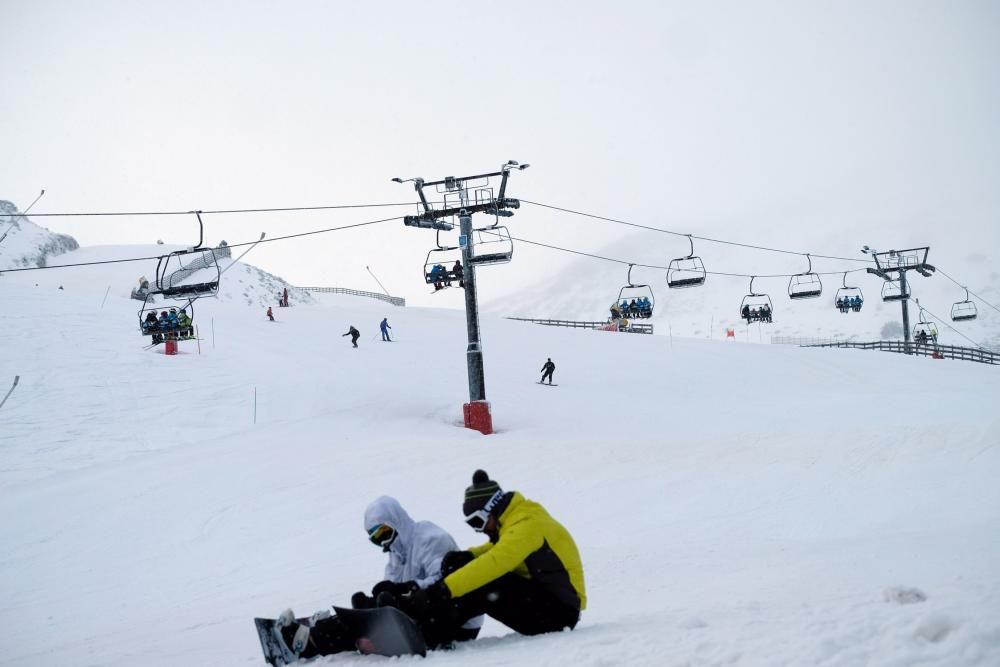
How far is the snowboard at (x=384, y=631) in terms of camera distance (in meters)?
4.80

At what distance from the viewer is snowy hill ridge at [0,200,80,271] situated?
225 feet

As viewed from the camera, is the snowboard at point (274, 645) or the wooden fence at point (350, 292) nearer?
the snowboard at point (274, 645)

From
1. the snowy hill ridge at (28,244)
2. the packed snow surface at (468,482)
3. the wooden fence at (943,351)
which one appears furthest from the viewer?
the snowy hill ridge at (28,244)

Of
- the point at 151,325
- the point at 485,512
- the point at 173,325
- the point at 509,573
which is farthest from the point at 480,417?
the point at 485,512

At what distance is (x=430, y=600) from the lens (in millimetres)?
4809

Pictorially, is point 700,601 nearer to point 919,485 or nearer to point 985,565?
point 985,565

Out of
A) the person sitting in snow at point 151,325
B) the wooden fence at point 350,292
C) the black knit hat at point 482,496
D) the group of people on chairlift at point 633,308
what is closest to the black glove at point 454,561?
the black knit hat at point 482,496

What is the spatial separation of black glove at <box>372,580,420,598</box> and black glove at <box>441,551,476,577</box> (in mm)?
246

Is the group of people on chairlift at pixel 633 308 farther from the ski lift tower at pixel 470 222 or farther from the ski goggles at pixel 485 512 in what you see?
the ski goggles at pixel 485 512

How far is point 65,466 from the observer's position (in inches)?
739

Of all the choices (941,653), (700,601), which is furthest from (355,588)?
(941,653)

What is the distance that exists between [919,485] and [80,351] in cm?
2518

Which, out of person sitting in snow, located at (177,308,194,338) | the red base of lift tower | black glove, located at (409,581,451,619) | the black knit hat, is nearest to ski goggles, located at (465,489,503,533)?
the black knit hat

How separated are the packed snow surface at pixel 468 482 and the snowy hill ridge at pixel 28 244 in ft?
126
